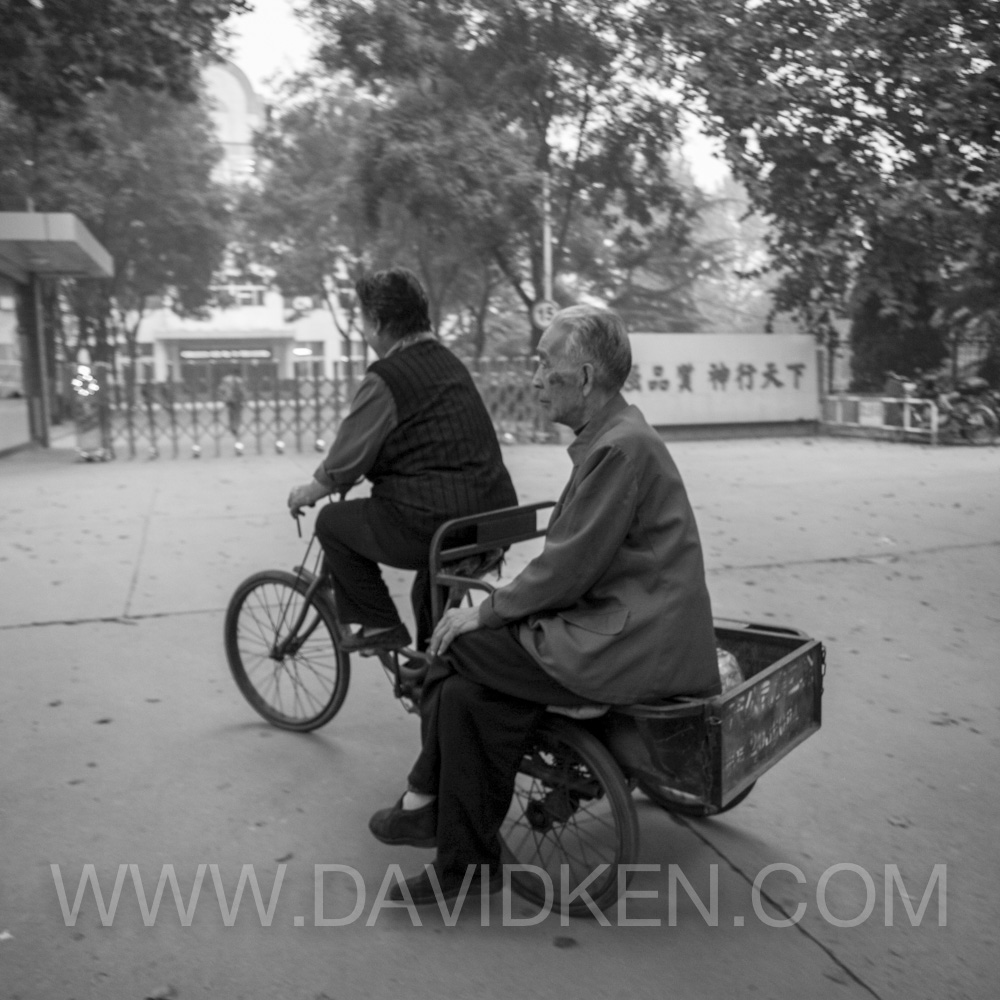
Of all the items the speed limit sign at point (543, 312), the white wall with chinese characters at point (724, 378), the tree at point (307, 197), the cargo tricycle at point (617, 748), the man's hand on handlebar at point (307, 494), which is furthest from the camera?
the tree at point (307, 197)

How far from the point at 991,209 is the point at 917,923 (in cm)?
1484

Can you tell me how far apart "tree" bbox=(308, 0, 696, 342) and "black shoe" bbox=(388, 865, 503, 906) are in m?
16.2

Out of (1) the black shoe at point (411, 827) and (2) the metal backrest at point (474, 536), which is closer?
(1) the black shoe at point (411, 827)

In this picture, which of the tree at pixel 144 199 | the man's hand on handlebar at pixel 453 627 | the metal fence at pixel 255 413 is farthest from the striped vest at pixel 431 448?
the tree at pixel 144 199

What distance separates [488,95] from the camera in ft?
63.6

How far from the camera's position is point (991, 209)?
15859 mm

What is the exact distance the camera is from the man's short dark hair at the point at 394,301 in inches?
160

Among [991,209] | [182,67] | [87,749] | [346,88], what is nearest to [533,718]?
[87,749]

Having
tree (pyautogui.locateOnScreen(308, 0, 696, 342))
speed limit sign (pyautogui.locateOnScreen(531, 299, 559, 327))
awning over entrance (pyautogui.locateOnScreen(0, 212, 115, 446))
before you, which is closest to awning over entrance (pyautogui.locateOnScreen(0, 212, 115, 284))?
awning over entrance (pyautogui.locateOnScreen(0, 212, 115, 446))

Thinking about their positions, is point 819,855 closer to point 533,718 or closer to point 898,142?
point 533,718

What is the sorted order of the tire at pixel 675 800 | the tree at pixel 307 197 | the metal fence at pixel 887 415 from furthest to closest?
the tree at pixel 307 197 < the metal fence at pixel 887 415 < the tire at pixel 675 800

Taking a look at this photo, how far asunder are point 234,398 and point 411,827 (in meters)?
15.4

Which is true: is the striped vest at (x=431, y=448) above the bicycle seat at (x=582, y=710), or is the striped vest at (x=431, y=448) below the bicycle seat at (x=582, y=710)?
above

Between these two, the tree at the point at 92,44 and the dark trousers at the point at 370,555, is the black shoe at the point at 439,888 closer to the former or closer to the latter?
the dark trousers at the point at 370,555
